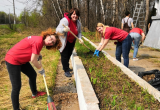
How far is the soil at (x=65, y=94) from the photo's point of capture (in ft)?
8.15

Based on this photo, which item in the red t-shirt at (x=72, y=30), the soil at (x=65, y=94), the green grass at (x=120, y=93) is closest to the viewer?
the green grass at (x=120, y=93)

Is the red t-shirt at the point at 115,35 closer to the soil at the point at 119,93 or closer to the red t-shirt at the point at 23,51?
the soil at the point at 119,93

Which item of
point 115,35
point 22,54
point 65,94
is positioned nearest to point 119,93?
point 65,94

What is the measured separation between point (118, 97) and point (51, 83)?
1.83 meters

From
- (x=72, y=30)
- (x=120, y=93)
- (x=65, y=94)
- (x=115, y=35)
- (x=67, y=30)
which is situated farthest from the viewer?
(x=72, y=30)

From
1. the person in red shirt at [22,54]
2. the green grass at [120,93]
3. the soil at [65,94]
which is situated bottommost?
the soil at [65,94]

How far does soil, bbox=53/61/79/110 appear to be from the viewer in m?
2.48

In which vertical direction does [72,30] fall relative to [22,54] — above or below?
above

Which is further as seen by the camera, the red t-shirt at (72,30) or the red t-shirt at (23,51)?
the red t-shirt at (72,30)

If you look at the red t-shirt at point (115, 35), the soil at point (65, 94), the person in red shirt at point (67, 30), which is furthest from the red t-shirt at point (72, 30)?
the soil at point (65, 94)

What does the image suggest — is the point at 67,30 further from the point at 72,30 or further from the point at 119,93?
the point at 119,93

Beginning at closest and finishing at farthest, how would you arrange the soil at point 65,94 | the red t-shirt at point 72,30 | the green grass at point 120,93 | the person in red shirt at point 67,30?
the green grass at point 120,93 < the soil at point 65,94 < the person in red shirt at point 67,30 < the red t-shirt at point 72,30

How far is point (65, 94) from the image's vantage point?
9.29ft

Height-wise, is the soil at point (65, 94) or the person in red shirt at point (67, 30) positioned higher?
the person in red shirt at point (67, 30)
